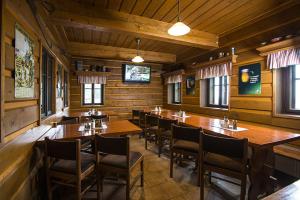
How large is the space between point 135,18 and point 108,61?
9.43ft

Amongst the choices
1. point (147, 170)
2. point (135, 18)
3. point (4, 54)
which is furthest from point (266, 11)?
point (4, 54)

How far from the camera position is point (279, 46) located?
2.59 metres

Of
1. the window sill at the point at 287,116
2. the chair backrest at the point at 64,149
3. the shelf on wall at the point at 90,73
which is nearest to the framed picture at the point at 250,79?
the window sill at the point at 287,116

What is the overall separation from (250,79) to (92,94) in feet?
14.2

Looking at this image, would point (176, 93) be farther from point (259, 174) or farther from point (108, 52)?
point (259, 174)

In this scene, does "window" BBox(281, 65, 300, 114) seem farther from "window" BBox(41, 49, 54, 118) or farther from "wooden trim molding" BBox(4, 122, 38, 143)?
"window" BBox(41, 49, 54, 118)

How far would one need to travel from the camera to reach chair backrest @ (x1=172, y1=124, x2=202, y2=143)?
7.12ft

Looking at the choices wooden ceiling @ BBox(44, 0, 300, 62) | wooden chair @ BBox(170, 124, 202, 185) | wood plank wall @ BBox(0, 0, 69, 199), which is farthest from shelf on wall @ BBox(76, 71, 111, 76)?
wooden chair @ BBox(170, 124, 202, 185)

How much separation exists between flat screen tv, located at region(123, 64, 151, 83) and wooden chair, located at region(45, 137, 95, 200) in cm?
415

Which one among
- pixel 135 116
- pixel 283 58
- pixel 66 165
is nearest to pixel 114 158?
pixel 66 165

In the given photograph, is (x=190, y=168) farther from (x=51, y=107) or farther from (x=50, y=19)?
(x=50, y=19)

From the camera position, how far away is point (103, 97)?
221 inches

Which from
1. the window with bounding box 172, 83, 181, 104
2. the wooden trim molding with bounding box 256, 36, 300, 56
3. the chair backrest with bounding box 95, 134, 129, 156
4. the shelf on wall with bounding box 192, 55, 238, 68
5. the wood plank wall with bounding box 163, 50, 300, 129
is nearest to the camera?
the chair backrest with bounding box 95, 134, 129, 156

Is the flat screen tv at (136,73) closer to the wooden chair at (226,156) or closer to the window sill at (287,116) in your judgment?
the window sill at (287,116)
